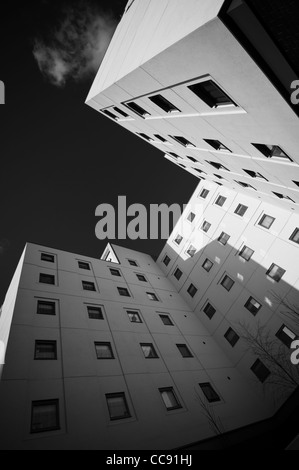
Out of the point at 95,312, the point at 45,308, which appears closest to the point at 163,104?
the point at 45,308

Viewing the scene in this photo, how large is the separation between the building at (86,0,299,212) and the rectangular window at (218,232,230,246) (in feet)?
32.2

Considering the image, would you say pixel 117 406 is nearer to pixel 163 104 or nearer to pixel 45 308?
pixel 45 308

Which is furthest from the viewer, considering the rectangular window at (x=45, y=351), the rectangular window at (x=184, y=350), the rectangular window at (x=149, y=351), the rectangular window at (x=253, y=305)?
the rectangular window at (x=253, y=305)

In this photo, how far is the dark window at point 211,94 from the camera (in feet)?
23.3

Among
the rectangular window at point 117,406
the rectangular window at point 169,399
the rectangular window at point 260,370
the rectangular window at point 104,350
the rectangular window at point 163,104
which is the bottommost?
the rectangular window at point 117,406

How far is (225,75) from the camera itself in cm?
584

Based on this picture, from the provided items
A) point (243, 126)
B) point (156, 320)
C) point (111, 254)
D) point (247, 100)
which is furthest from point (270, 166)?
point (111, 254)

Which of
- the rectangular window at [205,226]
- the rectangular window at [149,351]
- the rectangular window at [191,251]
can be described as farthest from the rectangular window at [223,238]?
the rectangular window at [149,351]

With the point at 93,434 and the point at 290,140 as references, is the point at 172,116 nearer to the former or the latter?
the point at 290,140

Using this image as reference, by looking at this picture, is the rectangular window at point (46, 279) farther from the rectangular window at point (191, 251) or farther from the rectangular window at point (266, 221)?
the rectangular window at point (266, 221)

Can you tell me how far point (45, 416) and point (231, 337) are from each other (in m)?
13.2

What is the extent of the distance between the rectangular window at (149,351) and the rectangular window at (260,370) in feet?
22.0

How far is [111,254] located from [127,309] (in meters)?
10.4

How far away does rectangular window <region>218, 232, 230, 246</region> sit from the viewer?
2084 centimetres
